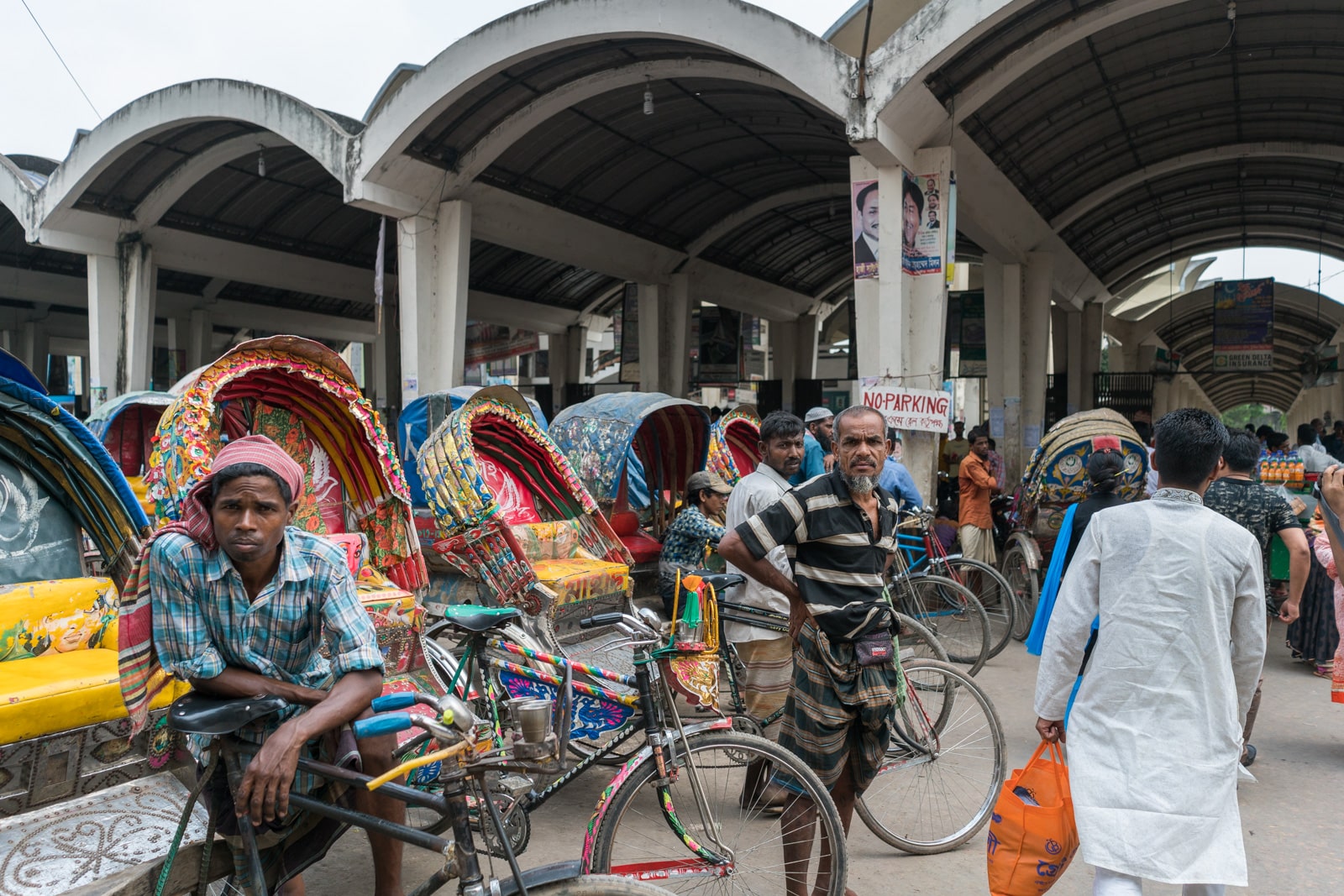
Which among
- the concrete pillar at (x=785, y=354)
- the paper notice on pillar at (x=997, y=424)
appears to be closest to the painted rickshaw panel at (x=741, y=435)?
the paper notice on pillar at (x=997, y=424)

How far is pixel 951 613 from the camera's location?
23.1 feet

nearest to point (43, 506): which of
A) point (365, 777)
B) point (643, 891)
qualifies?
point (365, 777)

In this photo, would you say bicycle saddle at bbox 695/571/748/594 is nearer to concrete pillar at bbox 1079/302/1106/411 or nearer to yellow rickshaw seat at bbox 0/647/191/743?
yellow rickshaw seat at bbox 0/647/191/743

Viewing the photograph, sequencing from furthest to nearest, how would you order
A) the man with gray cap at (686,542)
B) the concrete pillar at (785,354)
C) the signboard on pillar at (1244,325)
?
the concrete pillar at (785,354) → the signboard on pillar at (1244,325) → the man with gray cap at (686,542)

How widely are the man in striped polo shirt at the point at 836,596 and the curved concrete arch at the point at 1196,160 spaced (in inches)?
655

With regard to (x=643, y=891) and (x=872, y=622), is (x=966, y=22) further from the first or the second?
(x=643, y=891)

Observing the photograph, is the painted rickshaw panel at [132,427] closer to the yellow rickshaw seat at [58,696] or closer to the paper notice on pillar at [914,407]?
the yellow rickshaw seat at [58,696]

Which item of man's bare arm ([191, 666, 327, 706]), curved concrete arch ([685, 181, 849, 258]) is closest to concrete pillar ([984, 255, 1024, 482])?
curved concrete arch ([685, 181, 849, 258])

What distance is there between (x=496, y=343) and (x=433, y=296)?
14228mm

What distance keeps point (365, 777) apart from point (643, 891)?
75 cm

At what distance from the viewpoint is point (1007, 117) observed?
43.7ft

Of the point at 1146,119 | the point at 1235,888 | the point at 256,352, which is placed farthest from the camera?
the point at 1146,119

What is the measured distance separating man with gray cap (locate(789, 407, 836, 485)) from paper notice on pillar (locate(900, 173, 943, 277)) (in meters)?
4.72

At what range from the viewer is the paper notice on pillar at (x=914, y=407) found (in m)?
10.3
